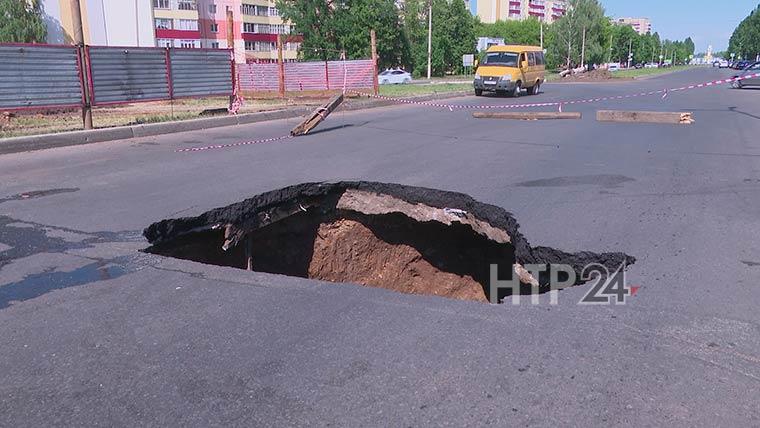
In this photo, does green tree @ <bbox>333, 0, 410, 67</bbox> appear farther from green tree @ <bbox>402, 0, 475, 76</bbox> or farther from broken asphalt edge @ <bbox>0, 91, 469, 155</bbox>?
broken asphalt edge @ <bbox>0, 91, 469, 155</bbox>

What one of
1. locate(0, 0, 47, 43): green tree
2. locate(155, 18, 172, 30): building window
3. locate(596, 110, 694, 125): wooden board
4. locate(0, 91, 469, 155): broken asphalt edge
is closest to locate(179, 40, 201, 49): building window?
locate(155, 18, 172, 30): building window

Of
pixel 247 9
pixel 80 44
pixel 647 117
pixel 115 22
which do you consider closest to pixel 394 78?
pixel 115 22

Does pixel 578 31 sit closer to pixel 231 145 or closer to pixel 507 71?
pixel 507 71

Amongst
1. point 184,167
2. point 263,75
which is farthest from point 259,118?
point 263,75

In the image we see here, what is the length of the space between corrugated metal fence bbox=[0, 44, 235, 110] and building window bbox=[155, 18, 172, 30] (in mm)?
58334

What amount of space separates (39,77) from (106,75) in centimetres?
168

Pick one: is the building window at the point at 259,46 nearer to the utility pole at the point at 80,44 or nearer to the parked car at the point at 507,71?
the parked car at the point at 507,71

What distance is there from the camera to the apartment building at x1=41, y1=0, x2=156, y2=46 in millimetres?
37500

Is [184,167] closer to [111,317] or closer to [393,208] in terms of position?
[393,208]

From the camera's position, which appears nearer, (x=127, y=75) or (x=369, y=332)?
(x=369, y=332)

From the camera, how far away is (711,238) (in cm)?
A: 554

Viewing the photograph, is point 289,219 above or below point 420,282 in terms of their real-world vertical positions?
above

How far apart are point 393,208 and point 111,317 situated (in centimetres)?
389

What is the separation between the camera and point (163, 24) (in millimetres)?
70688
